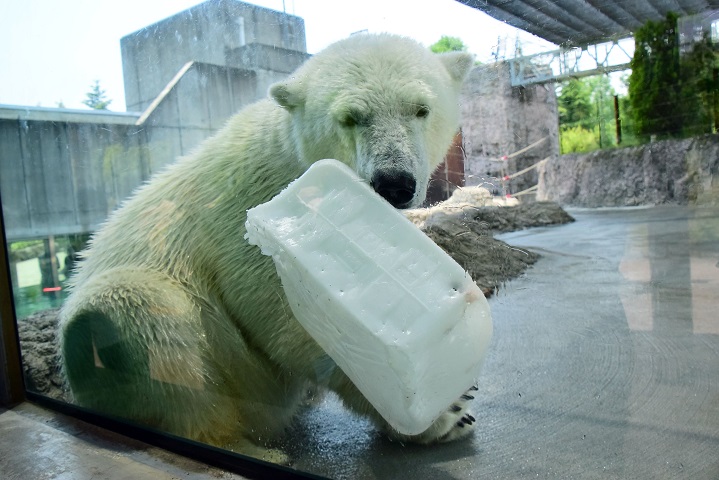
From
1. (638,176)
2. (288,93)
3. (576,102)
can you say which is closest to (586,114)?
(576,102)

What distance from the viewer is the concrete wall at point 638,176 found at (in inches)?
46.3

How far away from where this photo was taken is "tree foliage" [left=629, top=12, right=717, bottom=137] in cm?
118

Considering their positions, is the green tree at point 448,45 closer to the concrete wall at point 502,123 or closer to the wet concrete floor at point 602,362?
the concrete wall at point 502,123

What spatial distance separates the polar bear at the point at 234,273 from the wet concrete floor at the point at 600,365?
17 cm

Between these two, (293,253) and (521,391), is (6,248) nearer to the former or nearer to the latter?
(293,253)

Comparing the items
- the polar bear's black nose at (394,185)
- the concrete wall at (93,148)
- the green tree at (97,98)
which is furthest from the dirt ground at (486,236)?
the green tree at (97,98)

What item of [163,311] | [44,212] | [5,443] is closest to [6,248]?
[44,212]

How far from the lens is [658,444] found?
1283 mm

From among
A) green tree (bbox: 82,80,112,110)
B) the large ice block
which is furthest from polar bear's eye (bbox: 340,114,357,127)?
green tree (bbox: 82,80,112,110)

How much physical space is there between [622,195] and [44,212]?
244 centimetres

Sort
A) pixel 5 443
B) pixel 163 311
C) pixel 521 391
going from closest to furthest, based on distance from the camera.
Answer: pixel 521 391 < pixel 163 311 < pixel 5 443

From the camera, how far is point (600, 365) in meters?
1.44

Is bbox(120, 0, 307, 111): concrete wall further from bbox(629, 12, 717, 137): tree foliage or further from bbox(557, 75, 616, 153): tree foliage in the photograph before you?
bbox(629, 12, 717, 137): tree foliage

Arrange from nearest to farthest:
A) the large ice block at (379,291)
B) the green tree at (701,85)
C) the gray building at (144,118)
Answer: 1. the green tree at (701,85)
2. the large ice block at (379,291)
3. the gray building at (144,118)
